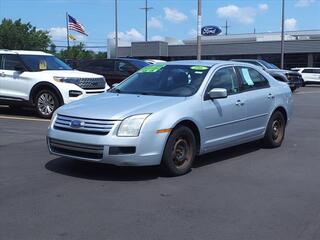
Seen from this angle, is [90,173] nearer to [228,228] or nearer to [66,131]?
[66,131]

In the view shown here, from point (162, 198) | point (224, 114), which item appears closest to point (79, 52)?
point (224, 114)

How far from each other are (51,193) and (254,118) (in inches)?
154

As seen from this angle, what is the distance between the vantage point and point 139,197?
6230mm

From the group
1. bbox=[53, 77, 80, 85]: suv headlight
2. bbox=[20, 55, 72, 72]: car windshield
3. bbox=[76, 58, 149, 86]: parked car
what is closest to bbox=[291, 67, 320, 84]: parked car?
bbox=[76, 58, 149, 86]: parked car

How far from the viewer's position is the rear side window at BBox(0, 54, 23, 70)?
14.5 metres

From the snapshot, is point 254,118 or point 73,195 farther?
point 254,118

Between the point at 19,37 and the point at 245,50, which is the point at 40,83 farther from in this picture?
the point at 19,37

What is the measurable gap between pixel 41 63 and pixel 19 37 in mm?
65827

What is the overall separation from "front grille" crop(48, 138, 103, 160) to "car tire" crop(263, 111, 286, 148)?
3.72 m

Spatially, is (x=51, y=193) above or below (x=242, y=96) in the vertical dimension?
below

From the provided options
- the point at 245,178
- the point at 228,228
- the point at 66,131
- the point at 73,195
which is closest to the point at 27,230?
the point at 73,195

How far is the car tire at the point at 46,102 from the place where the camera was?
45.4 feet

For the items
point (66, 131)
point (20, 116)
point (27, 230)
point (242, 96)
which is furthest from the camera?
point (20, 116)

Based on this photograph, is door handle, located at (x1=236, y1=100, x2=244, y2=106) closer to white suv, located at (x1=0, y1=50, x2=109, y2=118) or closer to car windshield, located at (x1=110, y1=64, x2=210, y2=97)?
car windshield, located at (x1=110, y1=64, x2=210, y2=97)
